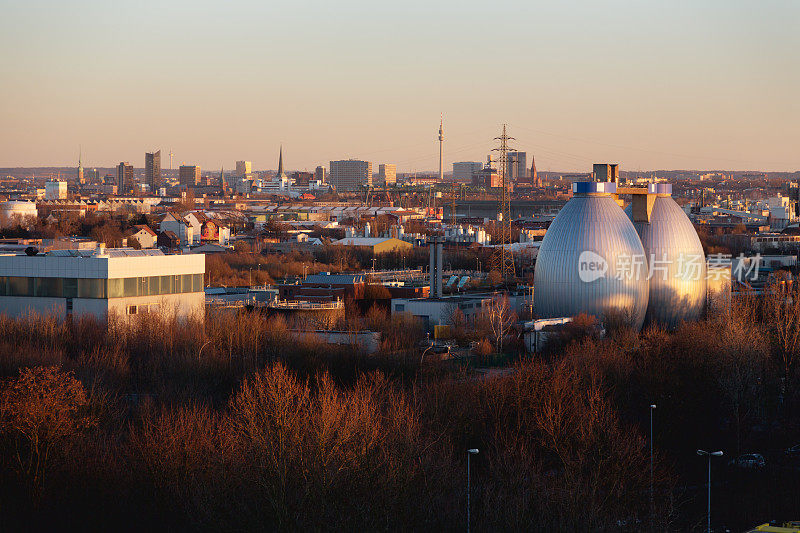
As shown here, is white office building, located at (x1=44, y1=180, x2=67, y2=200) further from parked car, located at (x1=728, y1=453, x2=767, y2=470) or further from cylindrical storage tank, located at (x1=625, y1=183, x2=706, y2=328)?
parked car, located at (x1=728, y1=453, x2=767, y2=470)

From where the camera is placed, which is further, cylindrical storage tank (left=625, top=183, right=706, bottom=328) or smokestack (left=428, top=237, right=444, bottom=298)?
smokestack (left=428, top=237, right=444, bottom=298)

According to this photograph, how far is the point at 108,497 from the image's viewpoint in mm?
18219

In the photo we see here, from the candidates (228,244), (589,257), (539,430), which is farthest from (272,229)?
(539,430)

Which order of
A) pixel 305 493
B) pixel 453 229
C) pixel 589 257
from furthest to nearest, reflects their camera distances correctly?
pixel 453 229, pixel 589 257, pixel 305 493

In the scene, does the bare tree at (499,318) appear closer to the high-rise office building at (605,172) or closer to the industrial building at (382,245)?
the high-rise office building at (605,172)

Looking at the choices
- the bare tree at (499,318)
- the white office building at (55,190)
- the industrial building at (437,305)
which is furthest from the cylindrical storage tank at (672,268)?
the white office building at (55,190)

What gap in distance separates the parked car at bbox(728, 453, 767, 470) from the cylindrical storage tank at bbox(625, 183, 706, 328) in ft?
45.7

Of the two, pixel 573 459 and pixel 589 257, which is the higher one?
pixel 589 257

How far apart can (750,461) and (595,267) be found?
13.4 meters

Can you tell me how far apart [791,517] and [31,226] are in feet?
244

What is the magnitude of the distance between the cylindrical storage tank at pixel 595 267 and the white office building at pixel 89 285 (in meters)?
10.9

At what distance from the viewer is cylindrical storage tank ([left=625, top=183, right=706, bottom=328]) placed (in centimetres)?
3875

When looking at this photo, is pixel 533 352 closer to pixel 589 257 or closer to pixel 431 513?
pixel 589 257

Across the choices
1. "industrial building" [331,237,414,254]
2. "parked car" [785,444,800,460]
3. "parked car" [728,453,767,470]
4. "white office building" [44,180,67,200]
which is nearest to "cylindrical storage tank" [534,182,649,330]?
"parked car" [785,444,800,460]
